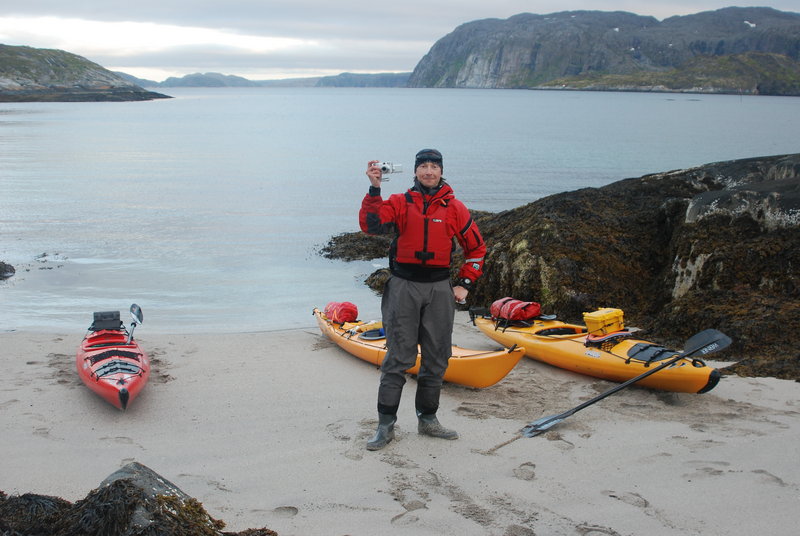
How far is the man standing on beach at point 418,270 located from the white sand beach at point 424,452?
20.2 inches

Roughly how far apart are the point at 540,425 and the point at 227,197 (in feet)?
78.1

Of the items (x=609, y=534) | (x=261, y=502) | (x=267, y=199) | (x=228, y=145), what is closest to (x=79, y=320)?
(x=261, y=502)

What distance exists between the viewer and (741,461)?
4.61 meters

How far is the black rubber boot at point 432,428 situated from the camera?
205 inches

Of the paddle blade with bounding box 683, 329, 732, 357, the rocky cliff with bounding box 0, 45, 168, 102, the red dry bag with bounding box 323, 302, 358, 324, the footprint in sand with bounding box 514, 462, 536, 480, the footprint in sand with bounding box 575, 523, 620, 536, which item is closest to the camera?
the footprint in sand with bounding box 575, 523, 620, 536

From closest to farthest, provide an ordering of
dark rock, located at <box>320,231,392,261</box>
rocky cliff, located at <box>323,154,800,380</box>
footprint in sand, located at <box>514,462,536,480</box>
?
1. footprint in sand, located at <box>514,462,536,480</box>
2. rocky cliff, located at <box>323,154,800,380</box>
3. dark rock, located at <box>320,231,392,261</box>

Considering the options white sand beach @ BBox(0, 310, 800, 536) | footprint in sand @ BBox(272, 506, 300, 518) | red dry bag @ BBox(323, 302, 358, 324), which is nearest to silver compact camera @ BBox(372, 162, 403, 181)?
white sand beach @ BBox(0, 310, 800, 536)

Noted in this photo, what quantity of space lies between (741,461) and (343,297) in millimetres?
8847

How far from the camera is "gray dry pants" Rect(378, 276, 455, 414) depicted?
16.3ft

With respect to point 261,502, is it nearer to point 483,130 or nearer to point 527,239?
point 527,239

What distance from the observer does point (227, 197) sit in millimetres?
27438

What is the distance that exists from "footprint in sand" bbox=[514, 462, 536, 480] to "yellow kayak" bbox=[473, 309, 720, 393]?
2082mm

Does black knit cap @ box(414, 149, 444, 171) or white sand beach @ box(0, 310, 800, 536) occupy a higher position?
black knit cap @ box(414, 149, 444, 171)

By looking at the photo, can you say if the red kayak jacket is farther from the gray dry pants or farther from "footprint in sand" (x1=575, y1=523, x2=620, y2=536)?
"footprint in sand" (x1=575, y1=523, x2=620, y2=536)
